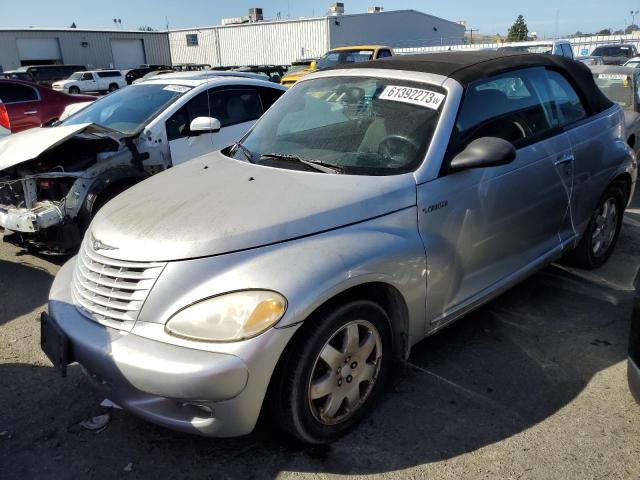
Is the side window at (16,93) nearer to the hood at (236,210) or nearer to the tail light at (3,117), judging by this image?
the tail light at (3,117)

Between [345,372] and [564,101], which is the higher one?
[564,101]

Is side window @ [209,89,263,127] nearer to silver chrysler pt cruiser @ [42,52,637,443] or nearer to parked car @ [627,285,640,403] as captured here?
silver chrysler pt cruiser @ [42,52,637,443]

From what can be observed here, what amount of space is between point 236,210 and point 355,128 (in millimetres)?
991

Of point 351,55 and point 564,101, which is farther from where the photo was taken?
point 351,55

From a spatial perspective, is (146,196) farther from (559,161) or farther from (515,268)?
(559,161)

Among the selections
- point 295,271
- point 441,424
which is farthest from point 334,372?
point 441,424

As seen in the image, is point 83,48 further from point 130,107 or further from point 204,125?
point 204,125

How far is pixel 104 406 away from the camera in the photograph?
9.65 ft

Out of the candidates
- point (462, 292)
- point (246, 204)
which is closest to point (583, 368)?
point (462, 292)

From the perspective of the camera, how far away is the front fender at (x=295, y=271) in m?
2.22

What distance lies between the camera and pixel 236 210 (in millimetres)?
2537

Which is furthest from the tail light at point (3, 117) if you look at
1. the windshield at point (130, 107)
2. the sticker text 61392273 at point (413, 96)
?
the sticker text 61392273 at point (413, 96)

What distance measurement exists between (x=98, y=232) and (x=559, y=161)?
2.90m

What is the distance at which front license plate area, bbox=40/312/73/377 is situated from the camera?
96.0 inches
